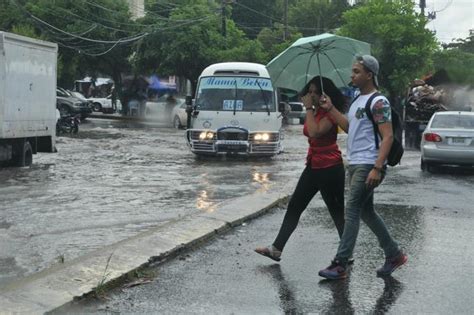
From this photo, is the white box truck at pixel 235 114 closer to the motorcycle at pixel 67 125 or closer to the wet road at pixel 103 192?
the wet road at pixel 103 192

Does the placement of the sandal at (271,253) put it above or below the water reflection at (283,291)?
above

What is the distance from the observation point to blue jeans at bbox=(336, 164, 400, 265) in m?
5.77

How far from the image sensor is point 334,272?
5.92m

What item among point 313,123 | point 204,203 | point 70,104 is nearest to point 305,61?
point 313,123

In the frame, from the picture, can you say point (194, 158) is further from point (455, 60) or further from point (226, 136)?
point (455, 60)

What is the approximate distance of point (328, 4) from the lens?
60781 millimetres

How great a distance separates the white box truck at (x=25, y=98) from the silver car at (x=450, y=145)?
954 centimetres

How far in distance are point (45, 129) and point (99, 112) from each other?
112 ft

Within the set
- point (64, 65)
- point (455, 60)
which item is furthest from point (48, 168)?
point (64, 65)

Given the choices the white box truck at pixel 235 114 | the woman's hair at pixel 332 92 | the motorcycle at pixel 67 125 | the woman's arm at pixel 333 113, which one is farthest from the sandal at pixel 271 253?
the motorcycle at pixel 67 125

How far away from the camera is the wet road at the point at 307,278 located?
17.1 ft

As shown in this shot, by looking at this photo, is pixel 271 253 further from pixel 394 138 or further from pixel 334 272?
pixel 394 138

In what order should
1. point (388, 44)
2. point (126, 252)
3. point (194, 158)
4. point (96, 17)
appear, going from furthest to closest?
point (96, 17) → point (388, 44) → point (194, 158) → point (126, 252)

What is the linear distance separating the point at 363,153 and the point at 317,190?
799mm
